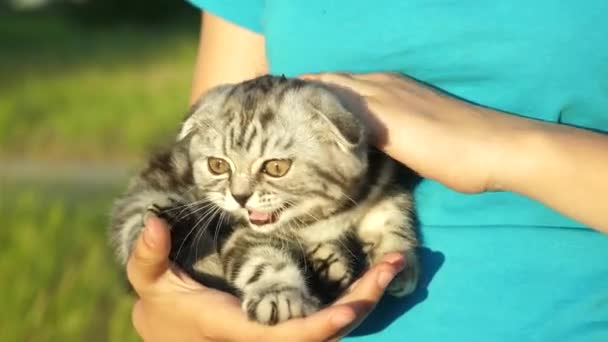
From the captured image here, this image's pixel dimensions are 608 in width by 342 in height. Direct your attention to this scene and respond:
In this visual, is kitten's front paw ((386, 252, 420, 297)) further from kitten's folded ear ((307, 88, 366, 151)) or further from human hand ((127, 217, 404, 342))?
kitten's folded ear ((307, 88, 366, 151))

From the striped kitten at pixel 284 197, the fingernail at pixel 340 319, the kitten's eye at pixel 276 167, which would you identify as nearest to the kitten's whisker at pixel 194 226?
the striped kitten at pixel 284 197

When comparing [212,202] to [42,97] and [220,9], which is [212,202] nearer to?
[220,9]

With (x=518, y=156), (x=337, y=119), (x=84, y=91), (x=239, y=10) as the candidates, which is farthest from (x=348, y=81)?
(x=84, y=91)

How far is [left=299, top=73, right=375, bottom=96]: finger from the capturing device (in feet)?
4.49

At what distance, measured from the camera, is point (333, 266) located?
138 centimetres

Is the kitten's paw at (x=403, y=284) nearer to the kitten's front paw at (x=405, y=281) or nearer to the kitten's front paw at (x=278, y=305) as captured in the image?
the kitten's front paw at (x=405, y=281)

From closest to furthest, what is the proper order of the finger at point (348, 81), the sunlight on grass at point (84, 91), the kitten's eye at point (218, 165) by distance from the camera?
the finger at point (348, 81) < the kitten's eye at point (218, 165) < the sunlight on grass at point (84, 91)

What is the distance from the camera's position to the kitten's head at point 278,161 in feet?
4.69

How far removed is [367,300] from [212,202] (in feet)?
1.35

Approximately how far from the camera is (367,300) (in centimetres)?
118

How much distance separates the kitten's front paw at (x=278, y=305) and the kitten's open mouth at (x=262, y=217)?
0.60 feet

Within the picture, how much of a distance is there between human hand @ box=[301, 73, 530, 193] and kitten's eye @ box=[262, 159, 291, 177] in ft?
0.50

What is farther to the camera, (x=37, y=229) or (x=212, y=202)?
(x=37, y=229)

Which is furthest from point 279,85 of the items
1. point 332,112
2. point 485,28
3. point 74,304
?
point 74,304
